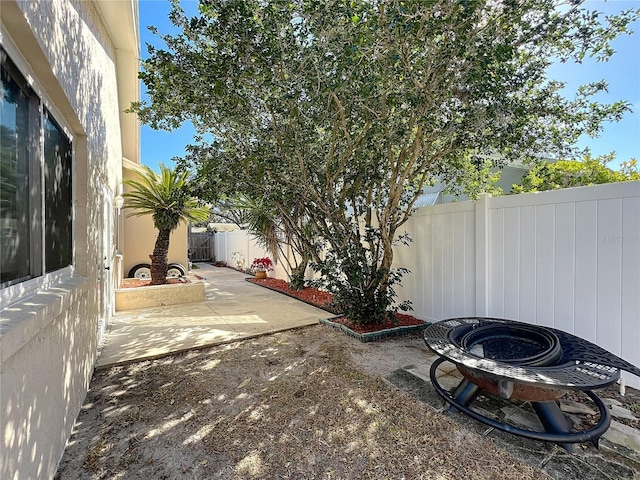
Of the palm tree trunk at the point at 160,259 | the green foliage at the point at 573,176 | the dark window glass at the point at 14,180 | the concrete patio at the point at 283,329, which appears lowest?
the concrete patio at the point at 283,329

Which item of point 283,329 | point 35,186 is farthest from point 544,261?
point 35,186

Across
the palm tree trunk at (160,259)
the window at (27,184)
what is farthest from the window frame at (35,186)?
the palm tree trunk at (160,259)

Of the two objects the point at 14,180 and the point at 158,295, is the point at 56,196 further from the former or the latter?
the point at 158,295

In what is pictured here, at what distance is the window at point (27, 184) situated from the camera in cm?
152

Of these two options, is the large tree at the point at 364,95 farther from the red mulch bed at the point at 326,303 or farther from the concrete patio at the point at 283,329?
the concrete patio at the point at 283,329

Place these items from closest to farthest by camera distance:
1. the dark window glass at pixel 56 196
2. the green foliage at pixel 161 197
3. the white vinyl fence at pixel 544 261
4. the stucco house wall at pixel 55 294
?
the stucco house wall at pixel 55 294
the dark window glass at pixel 56 196
the white vinyl fence at pixel 544 261
the green foliage at pixel 161 197

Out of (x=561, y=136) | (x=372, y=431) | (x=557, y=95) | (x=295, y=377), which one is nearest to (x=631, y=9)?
(x=557, y=95)

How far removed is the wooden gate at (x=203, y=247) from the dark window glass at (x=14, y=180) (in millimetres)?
16994

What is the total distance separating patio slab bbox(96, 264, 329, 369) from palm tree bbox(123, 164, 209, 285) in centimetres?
119

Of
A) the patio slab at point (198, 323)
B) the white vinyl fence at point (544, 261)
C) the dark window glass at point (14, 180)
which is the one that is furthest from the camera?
the patio slab at point (198, 323)

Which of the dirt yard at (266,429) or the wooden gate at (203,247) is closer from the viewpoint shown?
the dirt yard at (266,429)

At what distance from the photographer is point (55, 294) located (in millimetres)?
1977

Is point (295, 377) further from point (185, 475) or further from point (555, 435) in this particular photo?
point (555, 435)

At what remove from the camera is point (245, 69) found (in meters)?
3.62
